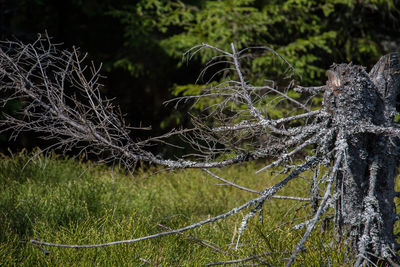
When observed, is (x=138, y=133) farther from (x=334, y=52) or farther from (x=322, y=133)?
(x=322, y=133)

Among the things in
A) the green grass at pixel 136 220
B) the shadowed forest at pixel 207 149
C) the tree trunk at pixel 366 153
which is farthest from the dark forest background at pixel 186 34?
the tree trunk at pixel 366 153

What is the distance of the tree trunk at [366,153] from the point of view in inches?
111

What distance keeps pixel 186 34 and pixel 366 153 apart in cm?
658

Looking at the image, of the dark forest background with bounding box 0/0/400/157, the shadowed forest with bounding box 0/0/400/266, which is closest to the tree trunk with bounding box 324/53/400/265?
the shadowed forest with bounding box 0/0/400/266

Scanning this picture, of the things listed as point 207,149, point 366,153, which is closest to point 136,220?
point 207,149

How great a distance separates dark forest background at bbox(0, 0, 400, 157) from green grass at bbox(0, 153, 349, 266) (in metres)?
1.65

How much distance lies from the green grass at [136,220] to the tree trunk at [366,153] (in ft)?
0.76

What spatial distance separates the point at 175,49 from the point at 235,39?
Answer: 1226 millimetres

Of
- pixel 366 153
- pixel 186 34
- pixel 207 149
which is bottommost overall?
pixel 207 149

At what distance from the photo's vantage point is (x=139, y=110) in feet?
36.4

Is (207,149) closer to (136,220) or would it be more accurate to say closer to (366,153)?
(136,220)

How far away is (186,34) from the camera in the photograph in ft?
29.3

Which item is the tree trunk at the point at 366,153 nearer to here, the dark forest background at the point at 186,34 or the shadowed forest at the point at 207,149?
the shadowed forest at the point at 207,149

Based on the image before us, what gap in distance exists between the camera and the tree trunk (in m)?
2.83
